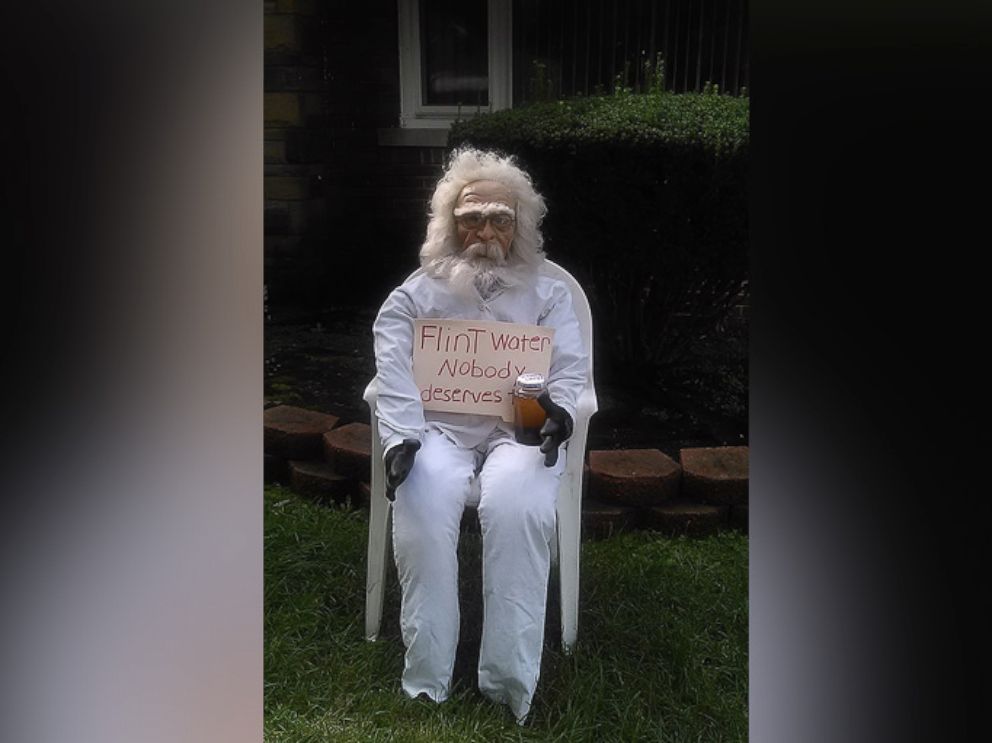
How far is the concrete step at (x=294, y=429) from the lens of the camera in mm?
2172

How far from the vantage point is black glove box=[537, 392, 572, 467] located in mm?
2123

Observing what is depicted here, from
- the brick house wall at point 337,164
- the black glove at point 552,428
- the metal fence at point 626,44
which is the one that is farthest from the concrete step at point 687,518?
the metal fence at point 626,44

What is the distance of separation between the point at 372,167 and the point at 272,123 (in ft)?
0.71

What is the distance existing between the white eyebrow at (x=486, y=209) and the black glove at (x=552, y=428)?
37 centimetres

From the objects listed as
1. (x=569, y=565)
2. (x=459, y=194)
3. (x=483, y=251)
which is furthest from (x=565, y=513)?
(x=459, y=194)

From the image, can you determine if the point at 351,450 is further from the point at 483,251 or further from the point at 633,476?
the point at 633,476

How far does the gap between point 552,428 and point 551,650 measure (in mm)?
452

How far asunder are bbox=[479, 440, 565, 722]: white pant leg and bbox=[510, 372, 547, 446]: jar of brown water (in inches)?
Result: 2.7

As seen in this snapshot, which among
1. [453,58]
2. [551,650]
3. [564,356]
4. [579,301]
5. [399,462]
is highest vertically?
[453,58]

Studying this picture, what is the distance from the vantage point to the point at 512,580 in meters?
2.09

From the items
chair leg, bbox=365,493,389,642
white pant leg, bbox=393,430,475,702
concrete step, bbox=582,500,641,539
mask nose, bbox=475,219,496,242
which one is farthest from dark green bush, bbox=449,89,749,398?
chair leg, bbox=365,493,389,642

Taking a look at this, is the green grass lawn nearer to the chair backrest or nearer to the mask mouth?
the chair backrest

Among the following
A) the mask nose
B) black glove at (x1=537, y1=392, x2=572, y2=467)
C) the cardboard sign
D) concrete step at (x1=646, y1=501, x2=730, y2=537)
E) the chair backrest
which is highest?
the mask nose
